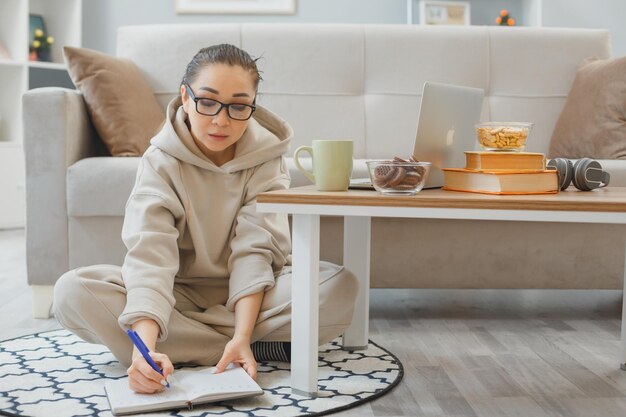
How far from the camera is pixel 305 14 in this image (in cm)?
480

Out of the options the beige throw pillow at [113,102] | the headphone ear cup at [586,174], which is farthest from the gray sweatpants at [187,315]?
the beige throw pillow at [113,102]

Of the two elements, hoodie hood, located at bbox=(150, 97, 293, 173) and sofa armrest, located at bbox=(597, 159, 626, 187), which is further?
sofa armrest, located at bbox=(597, 159, 626, 187)

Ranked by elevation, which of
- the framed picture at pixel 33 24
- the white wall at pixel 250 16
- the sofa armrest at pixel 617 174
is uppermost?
the white wall at pixel 250 16

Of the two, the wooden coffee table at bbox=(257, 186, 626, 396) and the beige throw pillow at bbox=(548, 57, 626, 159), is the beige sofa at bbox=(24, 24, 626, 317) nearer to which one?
Result: the beige throw pillow at bbox=(548, 57, 626, 159)

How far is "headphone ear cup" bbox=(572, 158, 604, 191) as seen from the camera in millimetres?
1583

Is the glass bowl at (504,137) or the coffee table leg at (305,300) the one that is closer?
the coffee table leg at (305,300)

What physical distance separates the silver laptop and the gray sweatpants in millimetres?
239

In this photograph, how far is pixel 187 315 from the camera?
169 cm

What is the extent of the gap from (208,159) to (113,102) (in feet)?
2.89

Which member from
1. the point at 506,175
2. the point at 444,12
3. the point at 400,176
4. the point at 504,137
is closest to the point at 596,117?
the point at 504,137

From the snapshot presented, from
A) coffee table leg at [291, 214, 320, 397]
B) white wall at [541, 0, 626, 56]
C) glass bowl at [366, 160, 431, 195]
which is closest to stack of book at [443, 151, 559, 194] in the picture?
glass bowl at [366, 160, 431, 195]

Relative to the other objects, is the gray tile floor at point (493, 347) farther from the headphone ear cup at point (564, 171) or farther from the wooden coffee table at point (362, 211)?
the headphone ear cup at point (564, 171)

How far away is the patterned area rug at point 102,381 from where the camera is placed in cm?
138

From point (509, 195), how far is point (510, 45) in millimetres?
1575
